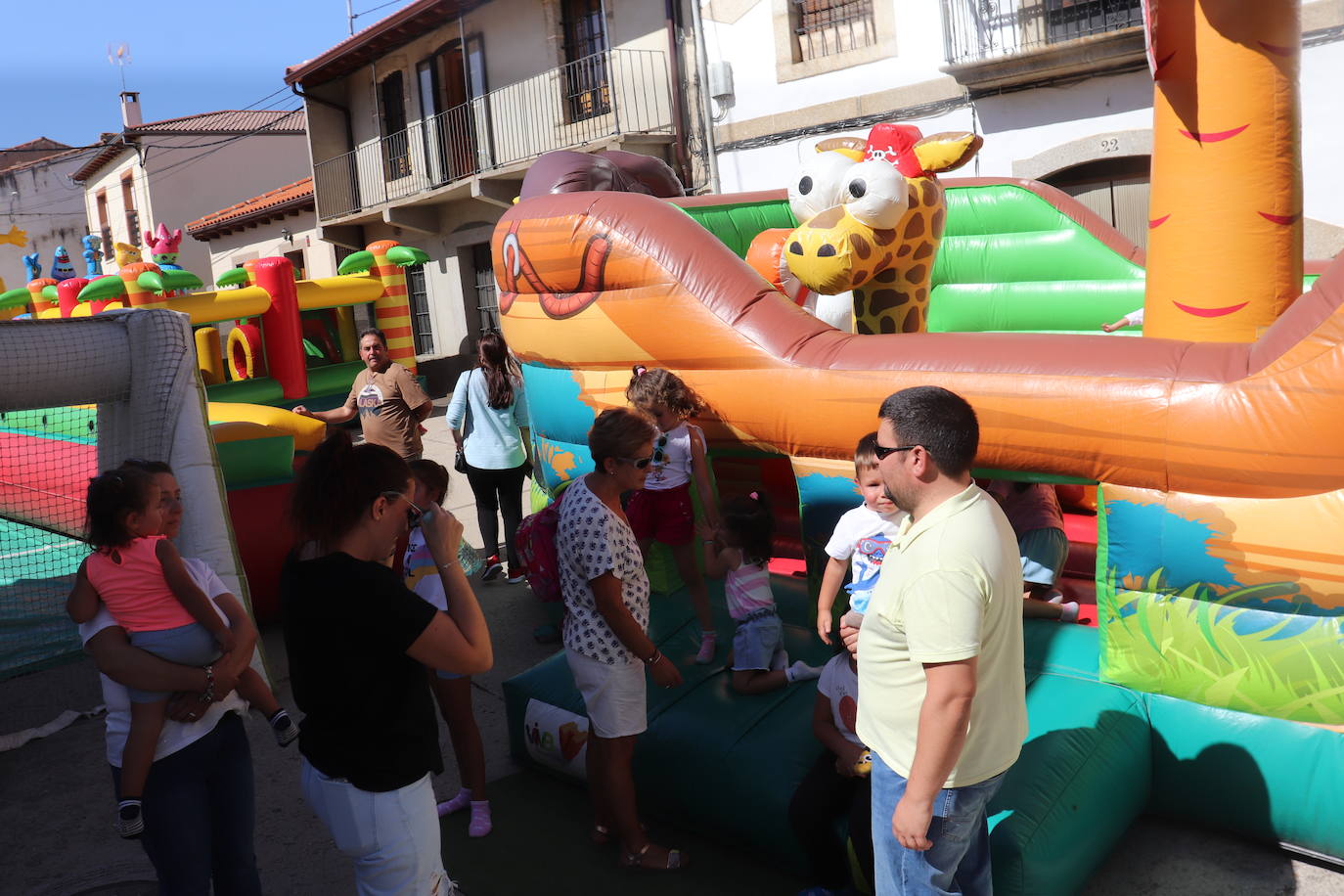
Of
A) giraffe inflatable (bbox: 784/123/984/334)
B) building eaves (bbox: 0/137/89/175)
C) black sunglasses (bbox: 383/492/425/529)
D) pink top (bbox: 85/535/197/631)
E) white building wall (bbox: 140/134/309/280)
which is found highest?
building eaves (bbox: 0/137/89/175)

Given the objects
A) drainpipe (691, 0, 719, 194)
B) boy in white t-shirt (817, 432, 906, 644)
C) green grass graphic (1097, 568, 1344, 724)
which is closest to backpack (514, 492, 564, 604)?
boy in white t-shirt (817, 432, 906, 644)

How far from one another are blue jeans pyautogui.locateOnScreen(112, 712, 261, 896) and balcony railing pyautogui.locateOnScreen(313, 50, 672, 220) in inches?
450

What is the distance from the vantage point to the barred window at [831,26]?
35.5ft

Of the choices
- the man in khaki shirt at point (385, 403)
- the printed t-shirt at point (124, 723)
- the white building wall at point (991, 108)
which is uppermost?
the white building wall at point (991, 108)

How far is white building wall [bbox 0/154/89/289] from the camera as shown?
3089 cm

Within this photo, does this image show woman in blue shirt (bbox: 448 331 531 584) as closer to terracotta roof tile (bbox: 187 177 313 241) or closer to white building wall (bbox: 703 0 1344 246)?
white building wall (bbox: 703 0 1344 246)

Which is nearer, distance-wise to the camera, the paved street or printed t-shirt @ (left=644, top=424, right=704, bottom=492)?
the paved street

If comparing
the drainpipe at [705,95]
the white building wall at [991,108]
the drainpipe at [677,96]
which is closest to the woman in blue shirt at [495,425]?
the white building wall at [991,108]

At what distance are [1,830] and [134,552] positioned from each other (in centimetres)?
166

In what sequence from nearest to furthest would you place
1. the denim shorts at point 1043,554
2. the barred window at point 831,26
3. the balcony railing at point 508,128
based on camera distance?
the denim shorts at point 1043,554 → the barred window at point 831,26 → the balcony railing at point 508,128

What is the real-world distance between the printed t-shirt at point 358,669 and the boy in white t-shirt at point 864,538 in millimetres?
1296

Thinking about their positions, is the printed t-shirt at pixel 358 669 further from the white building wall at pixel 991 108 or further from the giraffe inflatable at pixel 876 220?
the white building wall at pixel 991 108

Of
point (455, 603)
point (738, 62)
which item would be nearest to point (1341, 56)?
point (738, 62)

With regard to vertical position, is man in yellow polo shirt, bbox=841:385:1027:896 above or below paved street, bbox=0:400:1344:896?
above
